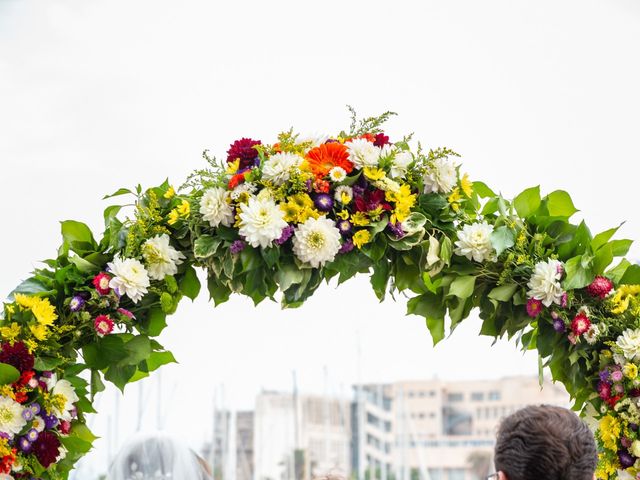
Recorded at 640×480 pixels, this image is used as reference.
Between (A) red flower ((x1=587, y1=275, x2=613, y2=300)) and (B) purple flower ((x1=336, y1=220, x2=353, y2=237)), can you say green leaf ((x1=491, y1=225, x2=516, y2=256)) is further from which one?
(B) purple flower ((x1=336, y1=220, x2=353, y2=237))

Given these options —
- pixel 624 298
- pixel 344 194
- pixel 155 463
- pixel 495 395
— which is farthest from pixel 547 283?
pixel 495 395

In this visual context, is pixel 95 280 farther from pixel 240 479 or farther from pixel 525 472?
pixel 240 479

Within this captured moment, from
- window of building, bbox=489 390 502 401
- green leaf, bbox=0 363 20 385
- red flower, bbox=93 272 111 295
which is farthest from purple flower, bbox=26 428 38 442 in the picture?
window of building, bbox=489 390 502 401

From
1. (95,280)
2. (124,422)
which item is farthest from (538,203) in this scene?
(124,422)

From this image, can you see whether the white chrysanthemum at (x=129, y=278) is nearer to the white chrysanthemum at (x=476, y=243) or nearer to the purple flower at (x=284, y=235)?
the purple flower at (x=284, y=235)

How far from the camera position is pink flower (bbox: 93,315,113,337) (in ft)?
13.9

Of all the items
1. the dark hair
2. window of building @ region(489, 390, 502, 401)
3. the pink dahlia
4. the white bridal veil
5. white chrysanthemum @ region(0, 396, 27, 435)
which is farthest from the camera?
window of building @ region(489, 390, 502, 401)

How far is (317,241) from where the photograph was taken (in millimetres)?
4141

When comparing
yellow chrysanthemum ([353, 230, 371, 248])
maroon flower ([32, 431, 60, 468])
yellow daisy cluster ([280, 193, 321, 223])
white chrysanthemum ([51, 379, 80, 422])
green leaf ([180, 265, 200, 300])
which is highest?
yellow daisy cluster ([280, 193, 321, 223])

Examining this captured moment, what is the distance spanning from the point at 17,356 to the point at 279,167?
1305 millimetres

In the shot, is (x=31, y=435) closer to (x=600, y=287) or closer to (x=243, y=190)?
(x=243, y=190)

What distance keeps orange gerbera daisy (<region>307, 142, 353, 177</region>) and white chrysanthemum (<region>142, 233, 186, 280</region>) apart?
687mm

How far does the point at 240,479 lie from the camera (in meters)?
54.1

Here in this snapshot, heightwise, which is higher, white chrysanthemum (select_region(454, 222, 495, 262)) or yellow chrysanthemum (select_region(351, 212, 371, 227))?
yellow chrysanthemum (select_region(351, 212, 371, 227))
